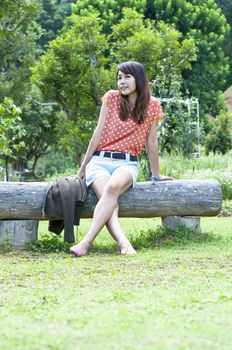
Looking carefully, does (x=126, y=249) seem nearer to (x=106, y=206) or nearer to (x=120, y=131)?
(x=106, y=206)

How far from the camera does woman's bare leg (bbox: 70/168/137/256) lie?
659cm

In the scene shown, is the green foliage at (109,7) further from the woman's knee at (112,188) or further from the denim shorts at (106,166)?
the woman's knee at (112,188)

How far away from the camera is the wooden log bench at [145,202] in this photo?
7059 millimetres

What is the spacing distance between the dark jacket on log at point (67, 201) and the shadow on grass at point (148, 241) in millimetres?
240

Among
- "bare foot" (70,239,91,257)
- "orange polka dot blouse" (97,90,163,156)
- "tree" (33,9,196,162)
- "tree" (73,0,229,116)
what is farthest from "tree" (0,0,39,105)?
"bare foot" (70,239,91,257)

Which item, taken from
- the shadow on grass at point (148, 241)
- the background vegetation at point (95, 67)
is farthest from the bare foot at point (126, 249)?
the background vegetation at point (95, 67)

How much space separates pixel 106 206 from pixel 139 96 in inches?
45.9

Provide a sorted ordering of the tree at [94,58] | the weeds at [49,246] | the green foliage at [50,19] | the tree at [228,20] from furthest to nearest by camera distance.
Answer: the tree at [228,20]
the green foliage at [50,19]
the tree at [94,58]
the weeds at [49,246]

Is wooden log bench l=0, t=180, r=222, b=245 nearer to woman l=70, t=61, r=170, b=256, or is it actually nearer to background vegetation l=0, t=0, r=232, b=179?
woman l=70, t=61, r=170, b=256

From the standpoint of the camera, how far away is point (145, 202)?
727 cm

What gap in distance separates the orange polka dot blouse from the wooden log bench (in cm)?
42

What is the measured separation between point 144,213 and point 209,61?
27957 millimetres

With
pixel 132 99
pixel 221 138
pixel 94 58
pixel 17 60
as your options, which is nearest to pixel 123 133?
pixel 132 99

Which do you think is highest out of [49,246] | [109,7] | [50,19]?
[50,19]
